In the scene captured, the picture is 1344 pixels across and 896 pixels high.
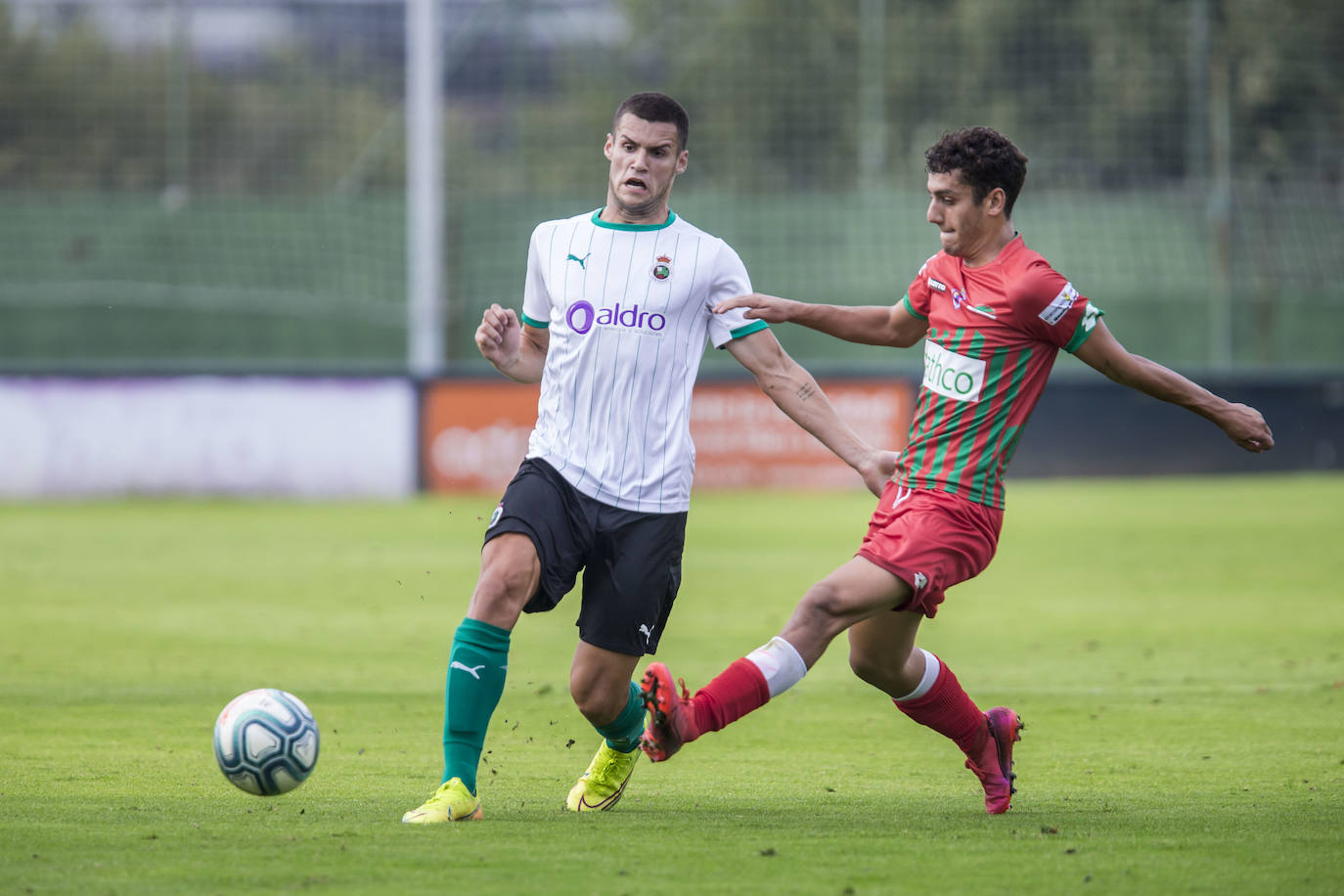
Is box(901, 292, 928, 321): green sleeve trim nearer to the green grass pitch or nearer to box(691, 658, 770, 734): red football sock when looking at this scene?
box(691, 658, 770, 734): red football sock

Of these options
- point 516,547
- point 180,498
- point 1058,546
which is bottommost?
point 180,498

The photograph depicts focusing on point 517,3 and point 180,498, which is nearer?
point 180,498

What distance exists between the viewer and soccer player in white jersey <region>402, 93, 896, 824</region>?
5180 mm

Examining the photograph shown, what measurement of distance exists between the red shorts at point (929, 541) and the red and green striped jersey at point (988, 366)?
2.3 inches

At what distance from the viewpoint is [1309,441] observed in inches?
853

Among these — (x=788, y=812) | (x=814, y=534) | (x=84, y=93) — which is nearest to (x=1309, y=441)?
(x=814, y=534)

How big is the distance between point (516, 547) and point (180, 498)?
15.0 meters

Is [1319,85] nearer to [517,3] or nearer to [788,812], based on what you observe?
[517,3]

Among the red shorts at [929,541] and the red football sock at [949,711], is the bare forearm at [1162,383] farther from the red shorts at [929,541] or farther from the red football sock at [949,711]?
the red football sock at [949,711]

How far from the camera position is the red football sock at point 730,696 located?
498cm

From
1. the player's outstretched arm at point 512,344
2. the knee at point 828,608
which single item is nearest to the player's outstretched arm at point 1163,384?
the knee at point 828,608

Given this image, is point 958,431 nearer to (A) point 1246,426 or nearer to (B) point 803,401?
(B) point 803,401

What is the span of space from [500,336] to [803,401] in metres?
1.02

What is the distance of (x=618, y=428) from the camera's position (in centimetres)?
532
